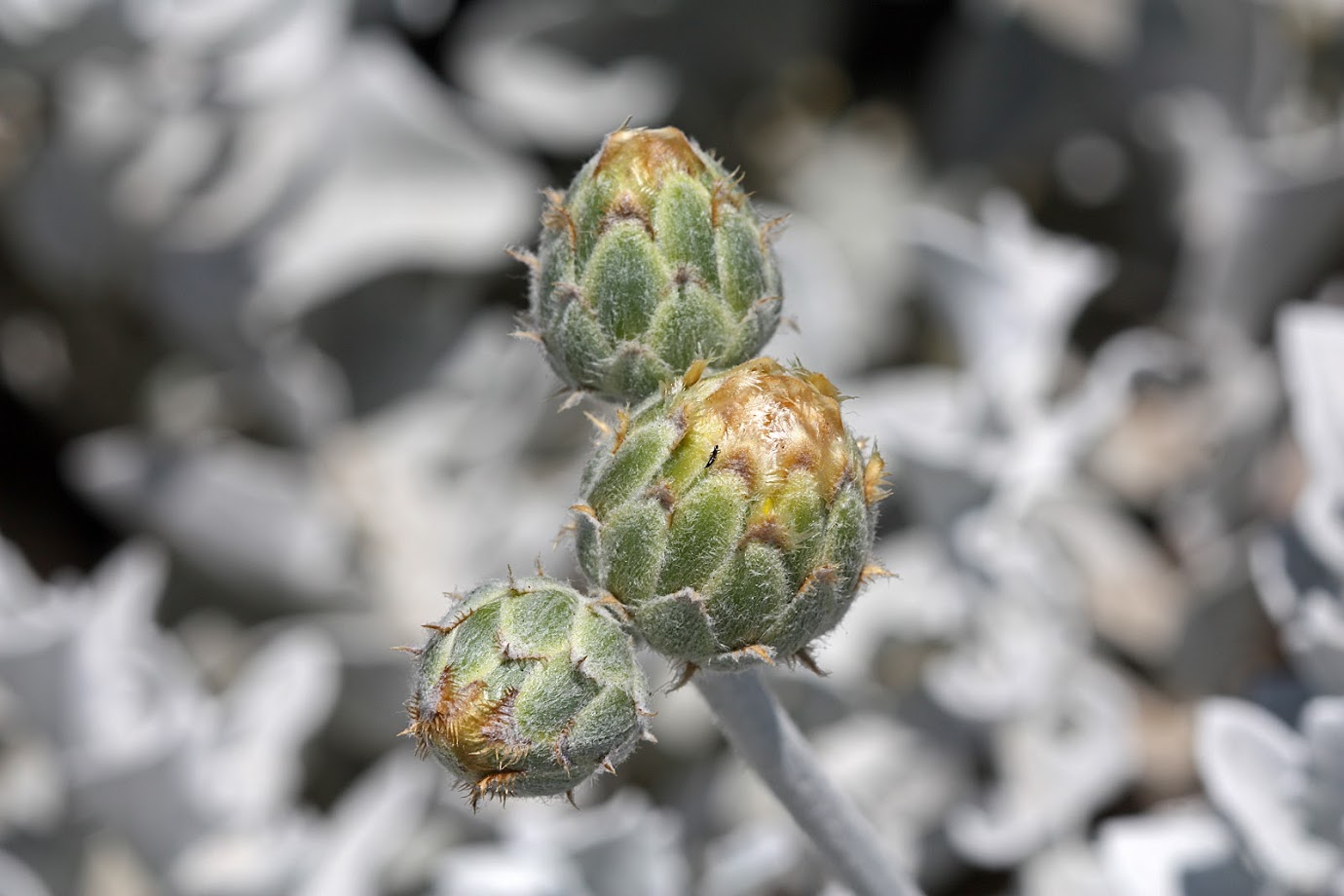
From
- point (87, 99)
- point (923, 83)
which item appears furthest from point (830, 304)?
point (87, 99)

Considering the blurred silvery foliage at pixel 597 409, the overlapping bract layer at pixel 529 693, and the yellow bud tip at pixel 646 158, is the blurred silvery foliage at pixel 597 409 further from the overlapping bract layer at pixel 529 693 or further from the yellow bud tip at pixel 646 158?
the yellow bud tip at pixel 646 158

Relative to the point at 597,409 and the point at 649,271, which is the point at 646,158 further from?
the point at 597,409

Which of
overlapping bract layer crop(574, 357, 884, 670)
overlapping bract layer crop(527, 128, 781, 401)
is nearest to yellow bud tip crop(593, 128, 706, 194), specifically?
overlapping bract layer crop(527, 128, 781, 401)

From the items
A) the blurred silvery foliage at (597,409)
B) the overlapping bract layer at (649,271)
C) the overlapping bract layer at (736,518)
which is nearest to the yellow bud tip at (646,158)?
the overlapping bract layer at (649,271)

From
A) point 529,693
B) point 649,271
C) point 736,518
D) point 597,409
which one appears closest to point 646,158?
point 649,271

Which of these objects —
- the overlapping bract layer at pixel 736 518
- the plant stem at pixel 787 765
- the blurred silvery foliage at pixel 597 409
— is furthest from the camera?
the blurred silvery foliage at pixel 597 409

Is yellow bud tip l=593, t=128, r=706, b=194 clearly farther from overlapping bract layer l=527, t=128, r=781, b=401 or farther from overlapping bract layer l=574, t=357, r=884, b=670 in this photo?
overlapping bract layer l=574, t=357, r=884, b=670
